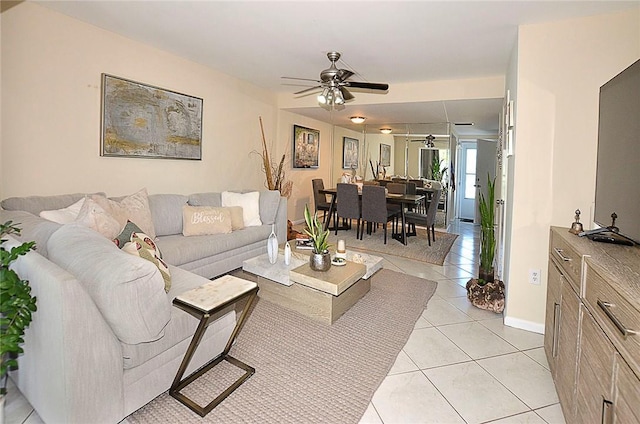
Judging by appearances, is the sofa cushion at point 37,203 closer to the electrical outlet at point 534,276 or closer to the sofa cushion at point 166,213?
the sofa cushion at point 166,213

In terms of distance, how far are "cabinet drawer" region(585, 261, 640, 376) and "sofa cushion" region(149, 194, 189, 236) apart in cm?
335

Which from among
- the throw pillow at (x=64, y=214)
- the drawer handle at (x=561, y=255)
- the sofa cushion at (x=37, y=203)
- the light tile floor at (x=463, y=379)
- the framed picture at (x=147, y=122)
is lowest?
the light tile floor at (x=463, y=379)

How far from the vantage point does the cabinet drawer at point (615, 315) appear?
0.98 m

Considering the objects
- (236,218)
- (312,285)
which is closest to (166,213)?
(236,218)

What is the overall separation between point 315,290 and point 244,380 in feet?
3.06

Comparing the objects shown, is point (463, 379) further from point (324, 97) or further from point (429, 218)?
point (429, 218)

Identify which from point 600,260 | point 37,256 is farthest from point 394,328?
point 37,256

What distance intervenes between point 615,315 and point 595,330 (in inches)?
8.7

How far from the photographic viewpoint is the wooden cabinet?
1.02m

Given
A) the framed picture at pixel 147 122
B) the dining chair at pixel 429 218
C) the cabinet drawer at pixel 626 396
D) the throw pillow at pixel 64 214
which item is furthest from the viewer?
the dining chair at pixel 429 218

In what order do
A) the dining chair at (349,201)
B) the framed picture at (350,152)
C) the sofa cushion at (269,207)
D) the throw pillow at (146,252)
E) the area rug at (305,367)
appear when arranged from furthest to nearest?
1. the framed picture at (350,152)
2. the dining chair at (349,201)
3. the sofa cushion at (269,207)
4. the throw pillow at (146,252)
5. the area rug at (305,367)

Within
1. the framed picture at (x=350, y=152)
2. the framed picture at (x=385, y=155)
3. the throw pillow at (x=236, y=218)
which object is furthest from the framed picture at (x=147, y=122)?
the framed picture at (x=385, y=155)

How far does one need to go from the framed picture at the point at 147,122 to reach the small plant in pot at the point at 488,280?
11.1 ft

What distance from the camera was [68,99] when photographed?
2.97 m
